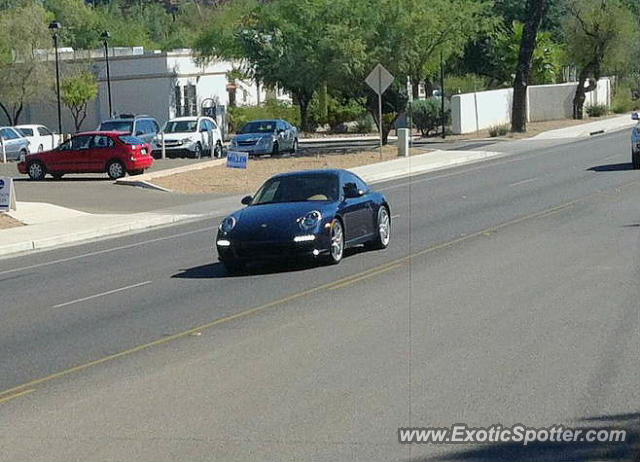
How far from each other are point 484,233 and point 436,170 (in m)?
21.0

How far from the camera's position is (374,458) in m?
8.09

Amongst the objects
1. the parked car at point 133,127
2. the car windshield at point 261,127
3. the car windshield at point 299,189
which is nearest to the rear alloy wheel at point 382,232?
the car windshield at point 299,189

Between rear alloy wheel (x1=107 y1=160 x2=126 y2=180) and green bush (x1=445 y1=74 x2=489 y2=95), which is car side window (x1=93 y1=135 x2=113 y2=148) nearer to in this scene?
rear alloy wheel (x1=107 y1=160 x2=126 y2=180)

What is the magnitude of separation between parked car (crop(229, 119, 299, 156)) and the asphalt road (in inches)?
1170

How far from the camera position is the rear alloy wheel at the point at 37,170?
1687 inches

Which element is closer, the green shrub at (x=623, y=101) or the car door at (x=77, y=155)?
the car door at (x=77, y=155)

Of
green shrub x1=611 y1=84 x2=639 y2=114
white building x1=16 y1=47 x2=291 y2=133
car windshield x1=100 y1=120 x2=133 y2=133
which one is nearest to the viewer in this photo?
car windshield x1=100 y1=120 x2=133 y2=133

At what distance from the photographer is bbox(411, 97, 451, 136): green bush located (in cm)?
6406

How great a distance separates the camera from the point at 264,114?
7638 cm

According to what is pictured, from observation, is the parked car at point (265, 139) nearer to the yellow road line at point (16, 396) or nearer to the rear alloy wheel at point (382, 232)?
the rear alloy wheel at point (382, 232)

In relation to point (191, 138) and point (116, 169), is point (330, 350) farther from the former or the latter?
point (191, 138)

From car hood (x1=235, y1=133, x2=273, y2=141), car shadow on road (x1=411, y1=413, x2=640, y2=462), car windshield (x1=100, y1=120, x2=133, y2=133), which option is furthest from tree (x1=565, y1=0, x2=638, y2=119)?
car shadow on road (x1=411, y1=413, x2=640, y2=462)

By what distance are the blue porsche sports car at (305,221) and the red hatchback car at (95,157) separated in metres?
22.5

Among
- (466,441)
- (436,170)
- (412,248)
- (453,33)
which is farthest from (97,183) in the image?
(466,441)
